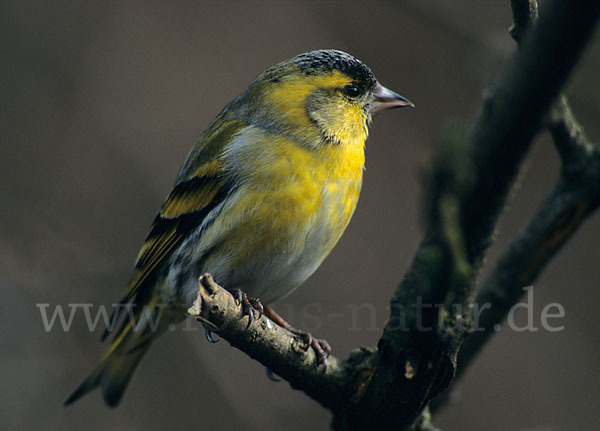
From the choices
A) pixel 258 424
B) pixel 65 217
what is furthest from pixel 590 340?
pixel 65 217

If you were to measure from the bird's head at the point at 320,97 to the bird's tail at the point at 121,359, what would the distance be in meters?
1.51

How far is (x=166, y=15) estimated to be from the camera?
6.68m

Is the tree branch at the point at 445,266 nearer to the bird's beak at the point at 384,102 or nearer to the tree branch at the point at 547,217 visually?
the tree branch at the point at 547,217

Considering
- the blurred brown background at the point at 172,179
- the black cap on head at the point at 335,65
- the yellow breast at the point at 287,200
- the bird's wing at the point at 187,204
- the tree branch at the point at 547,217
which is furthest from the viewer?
the blurred brown background at the point at 172,179

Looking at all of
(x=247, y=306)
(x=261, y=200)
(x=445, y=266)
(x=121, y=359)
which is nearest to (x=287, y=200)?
(x=261, y=200)

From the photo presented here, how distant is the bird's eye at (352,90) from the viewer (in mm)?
3979

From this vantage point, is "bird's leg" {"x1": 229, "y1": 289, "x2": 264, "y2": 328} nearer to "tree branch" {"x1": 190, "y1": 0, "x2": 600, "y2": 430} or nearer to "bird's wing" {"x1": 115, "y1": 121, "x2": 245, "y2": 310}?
"tree branch" {"x1": 190, "y1": 0, "x2": 600, "y2": 430}

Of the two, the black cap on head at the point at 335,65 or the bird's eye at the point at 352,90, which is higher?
the black cap on head at the point at 335,65

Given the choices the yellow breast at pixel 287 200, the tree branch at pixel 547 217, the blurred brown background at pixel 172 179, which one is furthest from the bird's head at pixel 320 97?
the tree branch at pixel 547 217

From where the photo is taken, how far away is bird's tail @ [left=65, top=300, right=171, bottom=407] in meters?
4.04

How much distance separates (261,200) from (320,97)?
0.95 meters

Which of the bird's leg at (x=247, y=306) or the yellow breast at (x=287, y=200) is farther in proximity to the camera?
the yellow breast at (x=287, y=200)

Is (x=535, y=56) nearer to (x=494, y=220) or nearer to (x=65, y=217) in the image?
(x=494, y=220)

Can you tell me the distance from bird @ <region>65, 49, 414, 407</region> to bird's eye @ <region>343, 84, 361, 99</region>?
0.5 inches
